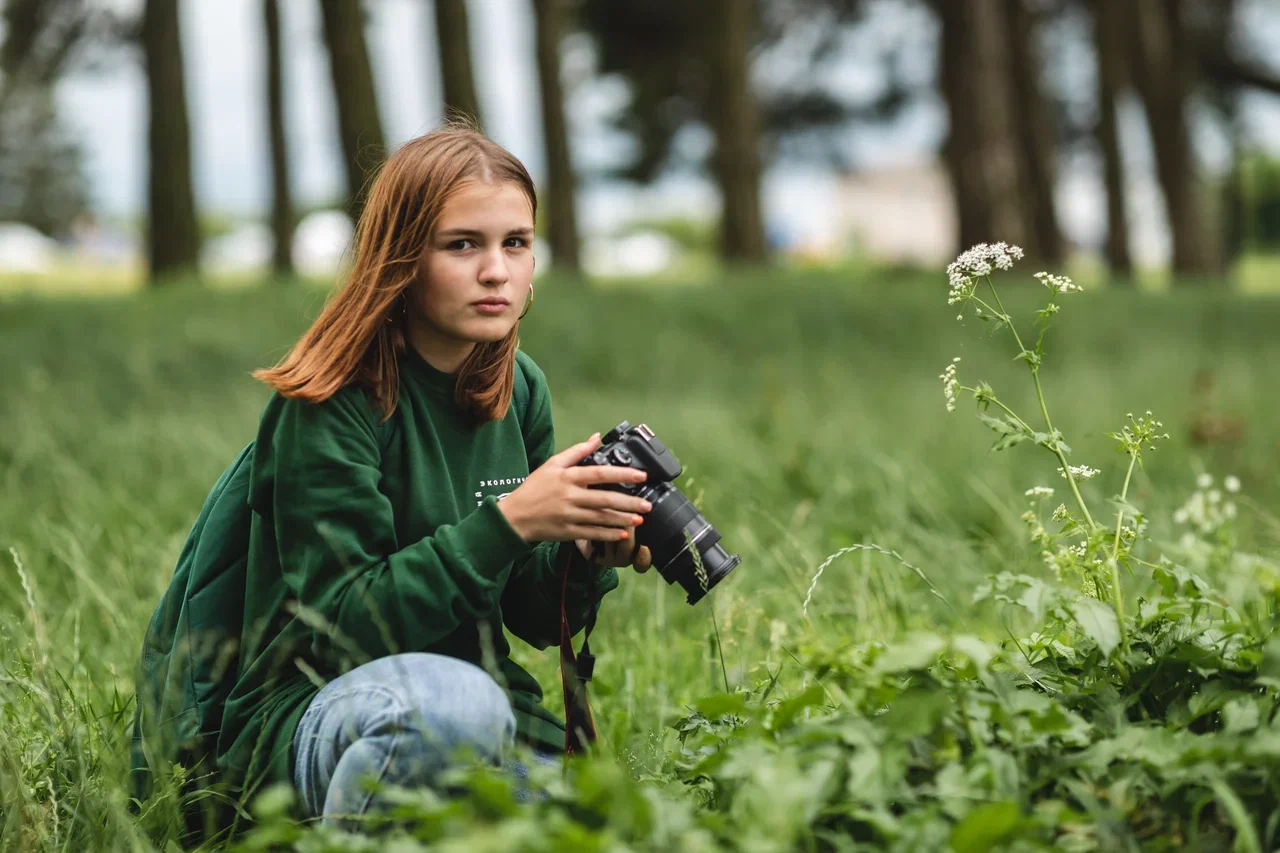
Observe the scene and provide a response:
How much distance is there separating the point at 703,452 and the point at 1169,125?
1274 centimetres

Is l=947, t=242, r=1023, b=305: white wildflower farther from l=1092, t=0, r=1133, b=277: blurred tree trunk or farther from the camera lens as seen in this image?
l=1092, t=0, r=1133, b=277: blurred tree trunk

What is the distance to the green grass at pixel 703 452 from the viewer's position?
2566mm

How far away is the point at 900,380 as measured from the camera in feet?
25.8

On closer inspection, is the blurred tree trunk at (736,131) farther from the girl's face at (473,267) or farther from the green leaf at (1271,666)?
the green leaf at (1271,666)

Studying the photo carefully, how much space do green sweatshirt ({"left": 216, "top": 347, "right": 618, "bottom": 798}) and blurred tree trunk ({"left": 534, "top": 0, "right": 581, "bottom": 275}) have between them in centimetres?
1146

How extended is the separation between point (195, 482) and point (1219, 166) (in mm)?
28906

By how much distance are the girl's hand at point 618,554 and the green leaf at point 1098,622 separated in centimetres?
63

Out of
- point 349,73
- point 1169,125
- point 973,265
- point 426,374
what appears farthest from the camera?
point 1169,125

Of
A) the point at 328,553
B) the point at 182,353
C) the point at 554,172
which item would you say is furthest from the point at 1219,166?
the point at 328,553

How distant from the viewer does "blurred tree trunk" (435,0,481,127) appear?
37.9 ft

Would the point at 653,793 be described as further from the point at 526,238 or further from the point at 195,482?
the point at 195,482

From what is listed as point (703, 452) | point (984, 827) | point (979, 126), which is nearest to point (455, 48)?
point (979, 126)

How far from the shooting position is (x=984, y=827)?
1.45m

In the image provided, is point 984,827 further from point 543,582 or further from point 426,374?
point 426,374
